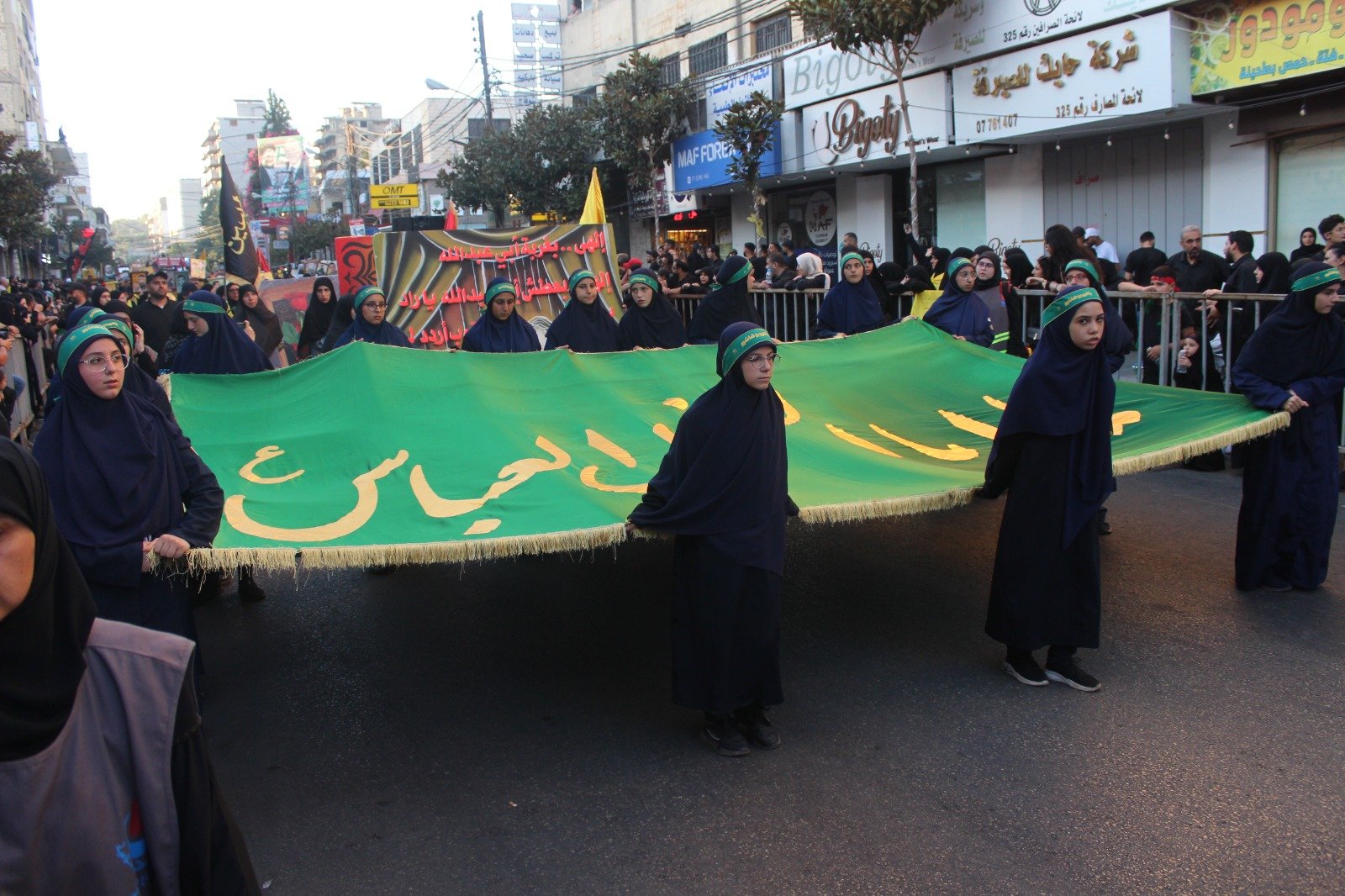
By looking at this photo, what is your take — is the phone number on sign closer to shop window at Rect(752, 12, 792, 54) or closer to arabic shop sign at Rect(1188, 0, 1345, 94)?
arabic shop sign at Rect(1188, 0, 1345, 94)

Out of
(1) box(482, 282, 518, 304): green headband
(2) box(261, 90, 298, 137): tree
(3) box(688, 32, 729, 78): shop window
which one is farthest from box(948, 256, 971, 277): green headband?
(2) box(261, 90, 298, 137): tree

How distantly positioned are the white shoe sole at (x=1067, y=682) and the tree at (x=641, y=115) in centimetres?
2186

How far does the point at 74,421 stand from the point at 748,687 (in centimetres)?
260

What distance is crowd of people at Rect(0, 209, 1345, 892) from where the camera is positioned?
1579mm

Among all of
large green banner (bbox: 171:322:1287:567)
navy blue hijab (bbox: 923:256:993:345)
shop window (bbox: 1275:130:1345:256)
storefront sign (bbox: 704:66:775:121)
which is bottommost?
large green banner (bbox: 171:322:1287:567)

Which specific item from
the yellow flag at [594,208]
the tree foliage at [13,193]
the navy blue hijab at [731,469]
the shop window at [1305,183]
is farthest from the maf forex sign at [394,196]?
the navy blue hijab at [731,469]

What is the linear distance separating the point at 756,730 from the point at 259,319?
8640mm

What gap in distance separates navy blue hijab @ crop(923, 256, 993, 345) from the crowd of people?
0.06 ft

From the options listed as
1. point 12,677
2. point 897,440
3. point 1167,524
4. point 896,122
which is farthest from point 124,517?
point 896,122

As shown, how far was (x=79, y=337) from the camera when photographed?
12.3 ft

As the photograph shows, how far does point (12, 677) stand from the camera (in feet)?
4.93

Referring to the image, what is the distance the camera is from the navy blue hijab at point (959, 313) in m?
7.75

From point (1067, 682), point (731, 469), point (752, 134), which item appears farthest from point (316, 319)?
point (752, 134)

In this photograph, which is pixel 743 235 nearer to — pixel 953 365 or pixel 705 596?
pixel 953 365
